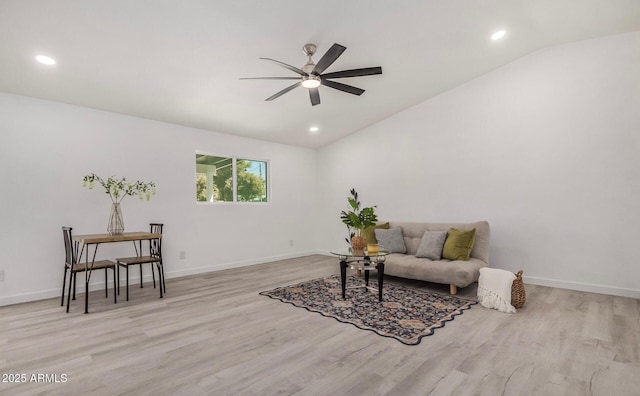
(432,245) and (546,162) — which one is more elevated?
(546,162)

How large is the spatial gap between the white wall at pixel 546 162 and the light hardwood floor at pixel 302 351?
2.13 ft

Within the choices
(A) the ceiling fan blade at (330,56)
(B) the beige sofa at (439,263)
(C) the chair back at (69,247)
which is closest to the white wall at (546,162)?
(B) the beige sofa at (439,263)

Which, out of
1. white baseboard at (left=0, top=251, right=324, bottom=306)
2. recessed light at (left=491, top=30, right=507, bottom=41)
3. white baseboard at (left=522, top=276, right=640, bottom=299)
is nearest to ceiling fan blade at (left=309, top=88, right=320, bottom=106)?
recessed light at (left=491, top=30, right=507, bottom=41)

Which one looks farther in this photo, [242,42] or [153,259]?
[153,259]

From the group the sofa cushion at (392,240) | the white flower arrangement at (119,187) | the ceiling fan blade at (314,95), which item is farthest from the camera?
the sofa cushion at (392,240)

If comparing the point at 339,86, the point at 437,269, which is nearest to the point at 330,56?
the point at 339,86

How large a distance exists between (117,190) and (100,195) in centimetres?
23

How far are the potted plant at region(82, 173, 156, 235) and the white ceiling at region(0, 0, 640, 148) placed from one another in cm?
99

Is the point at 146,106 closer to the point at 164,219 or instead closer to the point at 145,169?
the point at 145,169

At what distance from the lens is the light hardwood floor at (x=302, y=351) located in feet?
6.15

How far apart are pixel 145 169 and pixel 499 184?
5.24 m

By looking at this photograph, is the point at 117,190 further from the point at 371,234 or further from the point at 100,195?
the point at 371,234

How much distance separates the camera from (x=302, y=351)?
2.33m

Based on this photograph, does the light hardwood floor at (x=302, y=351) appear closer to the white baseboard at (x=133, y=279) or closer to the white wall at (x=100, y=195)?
the white baseboard at (x=133, y=279)
